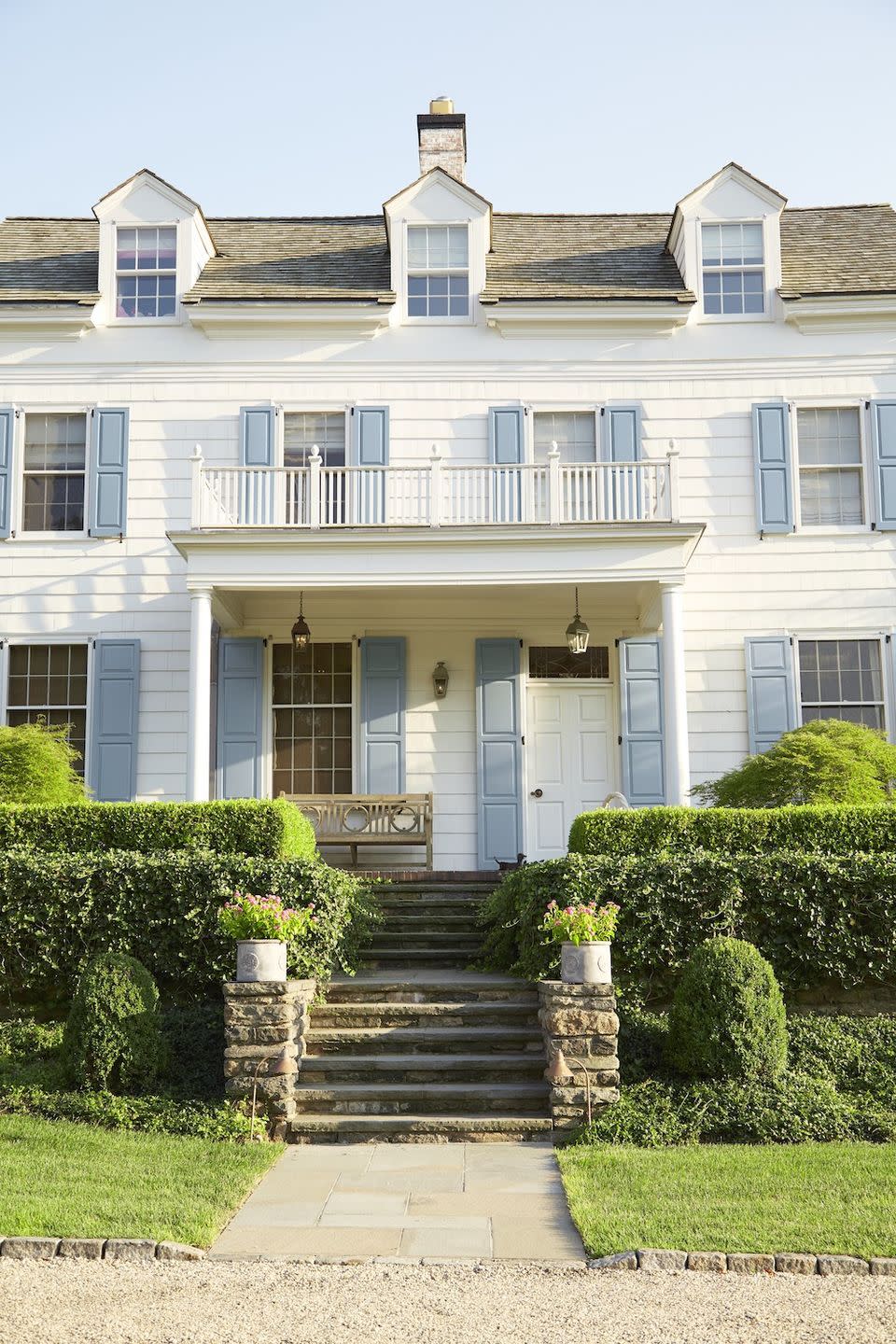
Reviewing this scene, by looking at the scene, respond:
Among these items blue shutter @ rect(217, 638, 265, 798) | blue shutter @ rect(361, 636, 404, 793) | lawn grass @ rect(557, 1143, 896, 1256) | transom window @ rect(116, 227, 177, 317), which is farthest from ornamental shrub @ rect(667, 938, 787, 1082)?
transom window @ rect(116, 227, 177, 317)

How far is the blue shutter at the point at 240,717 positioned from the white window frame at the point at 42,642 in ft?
4.81

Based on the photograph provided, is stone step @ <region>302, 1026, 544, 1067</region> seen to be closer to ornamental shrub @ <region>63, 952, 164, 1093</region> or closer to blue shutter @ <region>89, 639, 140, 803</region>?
ornamental shrub @ <region>63, 952, 164, 1093</region>

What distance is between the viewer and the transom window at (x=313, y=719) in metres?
15.0

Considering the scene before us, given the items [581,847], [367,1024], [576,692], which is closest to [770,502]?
[576,692]

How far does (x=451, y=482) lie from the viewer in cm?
1476

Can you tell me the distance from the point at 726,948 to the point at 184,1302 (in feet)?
15.3

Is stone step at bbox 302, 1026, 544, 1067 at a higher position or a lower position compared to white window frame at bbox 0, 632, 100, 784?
lower

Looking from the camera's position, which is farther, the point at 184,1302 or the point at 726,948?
the point at 726,948

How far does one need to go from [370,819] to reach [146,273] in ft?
23.8

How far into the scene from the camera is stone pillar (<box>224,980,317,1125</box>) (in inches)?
324

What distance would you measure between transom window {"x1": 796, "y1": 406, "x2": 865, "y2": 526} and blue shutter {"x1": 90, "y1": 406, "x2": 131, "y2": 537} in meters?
8.09

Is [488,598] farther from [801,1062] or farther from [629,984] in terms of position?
[801,1062]

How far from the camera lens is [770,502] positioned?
49.5 feet

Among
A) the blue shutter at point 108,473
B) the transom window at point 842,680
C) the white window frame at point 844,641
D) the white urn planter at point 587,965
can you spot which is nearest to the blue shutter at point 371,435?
the blue shutter at point 108,473
